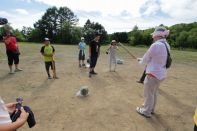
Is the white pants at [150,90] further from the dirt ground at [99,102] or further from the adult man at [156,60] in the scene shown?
the dirt ground at [99,102]

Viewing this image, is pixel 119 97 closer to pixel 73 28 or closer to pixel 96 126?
pixel 96 126

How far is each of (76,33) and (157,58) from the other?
219 ft

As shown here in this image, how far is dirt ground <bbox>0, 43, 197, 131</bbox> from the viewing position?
512 centimetres

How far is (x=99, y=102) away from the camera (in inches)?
257

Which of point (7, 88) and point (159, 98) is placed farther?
point (7, 88)

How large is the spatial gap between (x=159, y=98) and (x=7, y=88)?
15.8 feet

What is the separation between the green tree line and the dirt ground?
2219 inches

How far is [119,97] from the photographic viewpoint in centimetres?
701

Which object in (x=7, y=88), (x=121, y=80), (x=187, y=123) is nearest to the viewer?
(x=187, y=123)

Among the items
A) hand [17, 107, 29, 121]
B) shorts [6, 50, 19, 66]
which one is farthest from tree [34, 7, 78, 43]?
hand [17, 107, 29, 121]

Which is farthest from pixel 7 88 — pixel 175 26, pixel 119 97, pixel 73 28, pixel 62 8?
pixel 175 26

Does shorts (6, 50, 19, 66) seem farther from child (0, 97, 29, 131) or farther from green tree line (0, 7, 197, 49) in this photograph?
green tree line (0, 7, 197, 49)

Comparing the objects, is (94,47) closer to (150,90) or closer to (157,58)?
(150,90)

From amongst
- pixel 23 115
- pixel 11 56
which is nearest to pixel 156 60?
pixel 23 115
